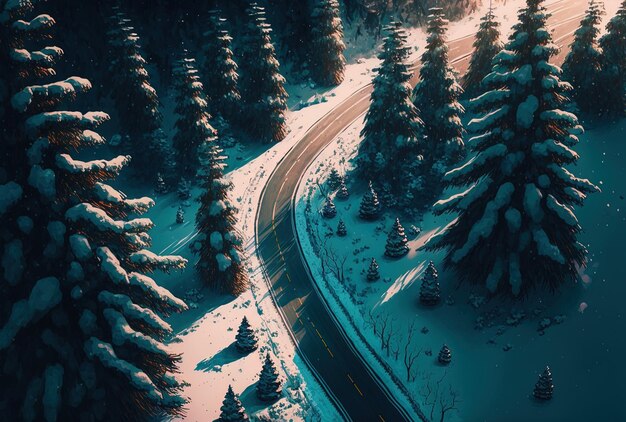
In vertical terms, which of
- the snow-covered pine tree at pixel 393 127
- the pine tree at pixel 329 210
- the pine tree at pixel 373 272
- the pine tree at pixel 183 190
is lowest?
the pine tree at pixel 373 272

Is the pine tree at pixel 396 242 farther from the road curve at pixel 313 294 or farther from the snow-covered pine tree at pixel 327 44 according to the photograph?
the snow-covered pine tree at pixel 327 44

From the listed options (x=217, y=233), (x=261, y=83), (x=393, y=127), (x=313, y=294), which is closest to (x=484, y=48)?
(x=393, y=127)

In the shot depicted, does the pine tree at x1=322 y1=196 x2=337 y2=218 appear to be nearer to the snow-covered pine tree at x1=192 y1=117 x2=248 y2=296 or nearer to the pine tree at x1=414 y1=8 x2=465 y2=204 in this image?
the pine tree at x1=414 y1=8 x2=465 y2=204

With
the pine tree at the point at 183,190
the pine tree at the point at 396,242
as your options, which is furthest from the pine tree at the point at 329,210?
the pine tree at the point at 183,190

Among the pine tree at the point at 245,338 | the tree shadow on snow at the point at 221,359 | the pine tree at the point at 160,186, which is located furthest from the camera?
the pine tree at the point at 160,186

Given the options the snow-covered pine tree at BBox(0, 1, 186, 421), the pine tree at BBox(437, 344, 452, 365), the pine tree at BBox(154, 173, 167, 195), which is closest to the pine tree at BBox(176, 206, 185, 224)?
the pine tree at BBox(154, 173, 167, 195)

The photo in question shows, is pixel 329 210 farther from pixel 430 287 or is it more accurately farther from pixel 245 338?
pixel 245 338

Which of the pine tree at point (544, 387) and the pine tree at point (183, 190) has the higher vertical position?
the pine tree at point (183, 190)
